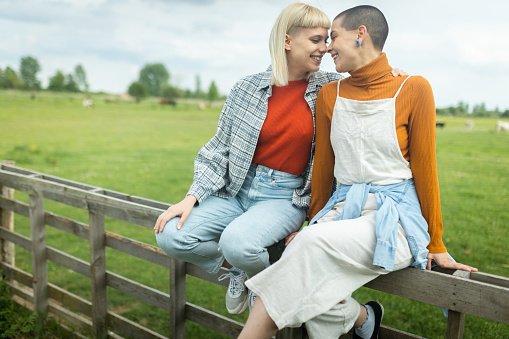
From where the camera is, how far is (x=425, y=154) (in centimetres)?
202

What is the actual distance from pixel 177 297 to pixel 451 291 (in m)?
1.65

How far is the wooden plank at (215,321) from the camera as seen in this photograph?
257cm

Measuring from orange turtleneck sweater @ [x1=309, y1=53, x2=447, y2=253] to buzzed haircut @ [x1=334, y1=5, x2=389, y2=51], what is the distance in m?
0.09

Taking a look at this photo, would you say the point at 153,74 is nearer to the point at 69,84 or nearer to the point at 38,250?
the point at 69,84

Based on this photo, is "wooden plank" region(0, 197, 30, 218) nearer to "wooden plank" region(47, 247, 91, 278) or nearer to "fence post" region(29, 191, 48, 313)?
"fence post" region(29, 191, 48, 313)

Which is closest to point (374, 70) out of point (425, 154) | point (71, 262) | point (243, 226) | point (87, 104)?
point (425, 154)

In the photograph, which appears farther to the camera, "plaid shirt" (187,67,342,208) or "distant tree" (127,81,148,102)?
"distant tree" (127,81,148,102)

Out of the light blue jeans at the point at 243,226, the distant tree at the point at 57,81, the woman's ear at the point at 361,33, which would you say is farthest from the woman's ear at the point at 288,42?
the distant tree at the point at 57,81

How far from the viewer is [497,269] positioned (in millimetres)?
5176

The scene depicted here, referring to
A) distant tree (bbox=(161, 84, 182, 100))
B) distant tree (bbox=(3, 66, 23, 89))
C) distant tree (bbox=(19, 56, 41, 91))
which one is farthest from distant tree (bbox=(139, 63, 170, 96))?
distant tree (bbox=(3, 66, 23, 89))

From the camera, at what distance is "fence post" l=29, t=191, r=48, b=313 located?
11.8 feet

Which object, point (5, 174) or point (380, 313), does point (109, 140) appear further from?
point (380, 313)

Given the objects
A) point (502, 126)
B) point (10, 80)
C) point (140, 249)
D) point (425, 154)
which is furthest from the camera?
point (10, 80)

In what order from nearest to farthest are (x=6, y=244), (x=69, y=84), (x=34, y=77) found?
(x=6, y=244) → (x=34, y=77) → (x=69, y=84)
